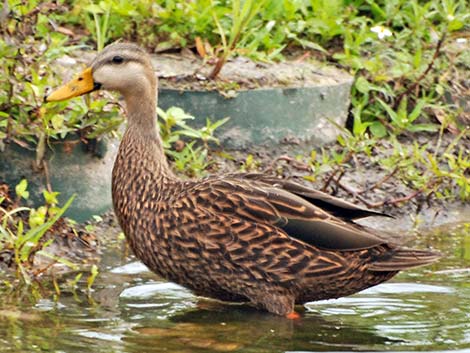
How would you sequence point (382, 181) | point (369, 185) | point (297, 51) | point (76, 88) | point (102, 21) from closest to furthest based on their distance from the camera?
point (76, 88), point (382, 181), point (369, 185), point (102, 21), point (297, 51)

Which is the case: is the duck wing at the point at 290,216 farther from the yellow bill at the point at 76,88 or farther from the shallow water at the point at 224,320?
the yellow bill at the point at 76,88

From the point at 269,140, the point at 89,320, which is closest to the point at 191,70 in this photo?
the point at 269,140

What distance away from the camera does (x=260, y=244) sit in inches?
244

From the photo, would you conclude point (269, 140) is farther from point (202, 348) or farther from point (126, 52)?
point (202, 348)

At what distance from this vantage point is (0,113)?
6953 mm

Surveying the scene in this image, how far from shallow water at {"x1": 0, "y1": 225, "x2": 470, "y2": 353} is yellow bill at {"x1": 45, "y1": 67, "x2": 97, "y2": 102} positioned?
99 centimetres

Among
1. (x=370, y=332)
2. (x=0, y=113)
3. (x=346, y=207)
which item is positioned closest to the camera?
(x=370, y=332)

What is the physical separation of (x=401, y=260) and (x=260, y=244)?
2.38 ft

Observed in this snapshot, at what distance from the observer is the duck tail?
20.5 feet

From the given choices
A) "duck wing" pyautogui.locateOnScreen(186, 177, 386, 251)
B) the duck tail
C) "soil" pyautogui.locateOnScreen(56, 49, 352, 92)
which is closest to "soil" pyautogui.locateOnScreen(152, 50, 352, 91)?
"soil" pyautogui.locateOnScreen(56, 49, 352, 92)

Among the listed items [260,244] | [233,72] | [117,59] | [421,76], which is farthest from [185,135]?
[260,244]

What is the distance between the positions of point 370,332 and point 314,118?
2912mm

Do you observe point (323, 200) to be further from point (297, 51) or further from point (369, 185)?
point (297, 51)

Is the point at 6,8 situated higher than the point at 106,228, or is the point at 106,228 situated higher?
the point at 6,8
